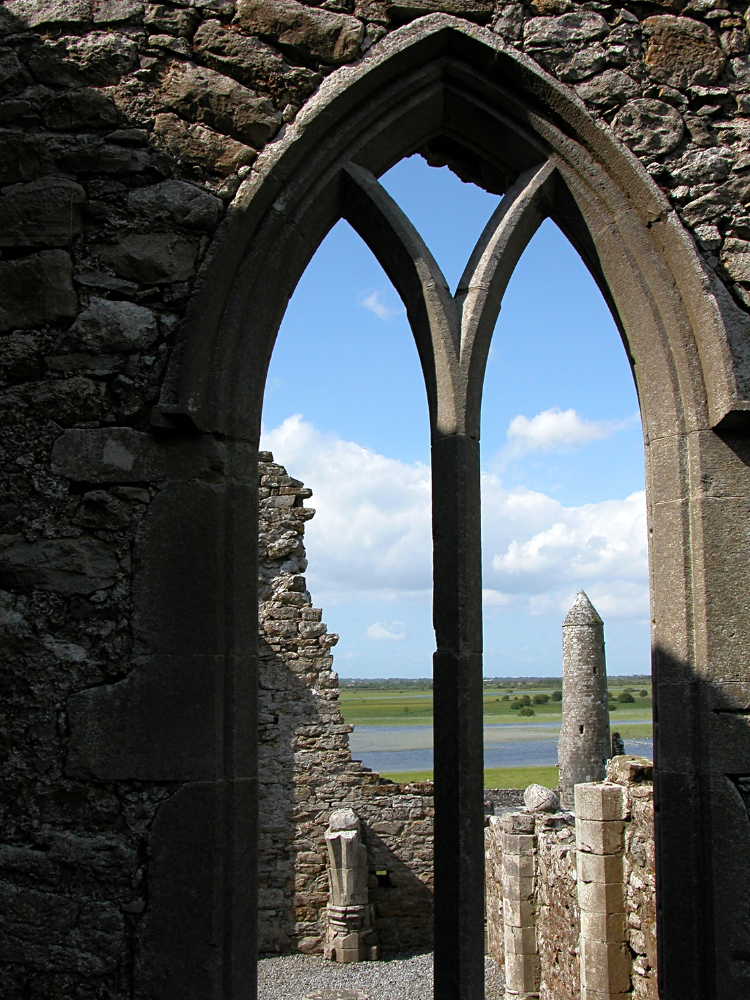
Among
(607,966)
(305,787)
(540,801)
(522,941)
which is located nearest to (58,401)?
(607,966)

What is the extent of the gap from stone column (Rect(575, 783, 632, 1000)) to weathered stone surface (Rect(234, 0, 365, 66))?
562cm

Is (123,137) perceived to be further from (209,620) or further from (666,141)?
(666,141)

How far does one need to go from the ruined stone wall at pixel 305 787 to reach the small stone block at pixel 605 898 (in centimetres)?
381

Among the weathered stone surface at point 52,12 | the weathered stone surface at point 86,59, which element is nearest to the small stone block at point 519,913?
the weathered stone surface at point 86,59

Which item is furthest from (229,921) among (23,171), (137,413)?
(23,171)

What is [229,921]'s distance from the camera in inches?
103

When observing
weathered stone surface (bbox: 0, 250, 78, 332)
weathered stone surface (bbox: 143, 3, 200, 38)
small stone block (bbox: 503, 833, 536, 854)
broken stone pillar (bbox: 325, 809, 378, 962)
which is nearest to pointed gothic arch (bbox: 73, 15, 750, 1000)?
weathered stone surface (bbox: 0, 250, 78, 332)

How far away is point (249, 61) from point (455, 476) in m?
1.57

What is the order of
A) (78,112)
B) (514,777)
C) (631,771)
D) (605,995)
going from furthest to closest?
(514,777)
(631,771)
(605,995)
(78,112)

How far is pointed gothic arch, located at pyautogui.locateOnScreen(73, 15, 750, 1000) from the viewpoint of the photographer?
266 centimetres

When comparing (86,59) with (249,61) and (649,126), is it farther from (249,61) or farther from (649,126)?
(649,126)

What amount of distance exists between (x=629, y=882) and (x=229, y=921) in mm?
5000

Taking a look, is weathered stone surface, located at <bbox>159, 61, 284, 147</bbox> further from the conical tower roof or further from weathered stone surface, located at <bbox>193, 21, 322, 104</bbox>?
the conical tower roof

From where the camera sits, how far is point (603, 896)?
22.0ft
